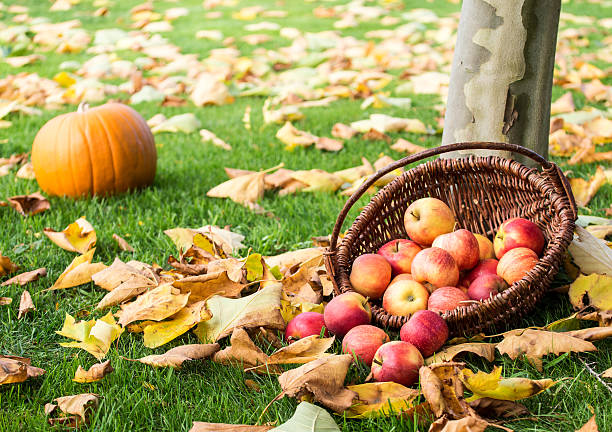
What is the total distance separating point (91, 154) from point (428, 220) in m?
1.85

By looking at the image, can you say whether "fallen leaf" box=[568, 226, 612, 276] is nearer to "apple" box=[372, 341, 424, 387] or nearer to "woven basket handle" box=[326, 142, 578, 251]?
"woven basket handle" box=[326, 142, 578, 251]

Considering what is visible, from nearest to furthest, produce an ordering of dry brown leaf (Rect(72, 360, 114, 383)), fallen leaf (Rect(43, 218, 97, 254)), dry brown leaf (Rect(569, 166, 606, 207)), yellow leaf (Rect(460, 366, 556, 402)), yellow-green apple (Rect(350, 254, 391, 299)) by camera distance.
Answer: yellow leaf (Rect(460, 366, 556, 402)) < dry brown leaf (Rect(72, 360, 114, 383)) < yellow-green apple (Rect(350, 254, 391, 299)) < fallen leaf (Rect(43, 218, 97, 254)) < dry brown leaf (Rect(569, 166, 606, 207))

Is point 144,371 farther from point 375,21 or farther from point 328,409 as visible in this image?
point 375,21

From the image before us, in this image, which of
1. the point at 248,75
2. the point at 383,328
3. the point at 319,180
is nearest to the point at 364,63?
the point at 248,75

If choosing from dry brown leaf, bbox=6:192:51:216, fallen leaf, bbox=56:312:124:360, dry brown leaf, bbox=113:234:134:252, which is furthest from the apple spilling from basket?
dry brown leaf, bbox=6:192:51:216

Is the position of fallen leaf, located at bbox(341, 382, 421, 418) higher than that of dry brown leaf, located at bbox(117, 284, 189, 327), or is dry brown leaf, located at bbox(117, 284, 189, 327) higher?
fallen leaf, located at bbox(341, 382, 421, 418)

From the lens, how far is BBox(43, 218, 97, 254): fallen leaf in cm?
257

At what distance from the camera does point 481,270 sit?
2035 millimetres

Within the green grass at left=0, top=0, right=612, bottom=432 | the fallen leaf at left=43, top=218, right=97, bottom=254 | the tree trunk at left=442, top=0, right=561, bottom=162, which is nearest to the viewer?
the green grass at left=0, top=0, right=612, bottom=432

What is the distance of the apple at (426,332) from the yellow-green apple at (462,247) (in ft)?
1.09

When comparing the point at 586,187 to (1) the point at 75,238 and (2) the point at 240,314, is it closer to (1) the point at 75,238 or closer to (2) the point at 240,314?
(2) the point at 240,314

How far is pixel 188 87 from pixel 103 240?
3524 mm

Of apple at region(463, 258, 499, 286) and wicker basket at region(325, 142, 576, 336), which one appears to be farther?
apple at region(463, 258, 499, 286)

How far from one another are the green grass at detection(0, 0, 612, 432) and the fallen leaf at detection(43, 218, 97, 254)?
0.04m
